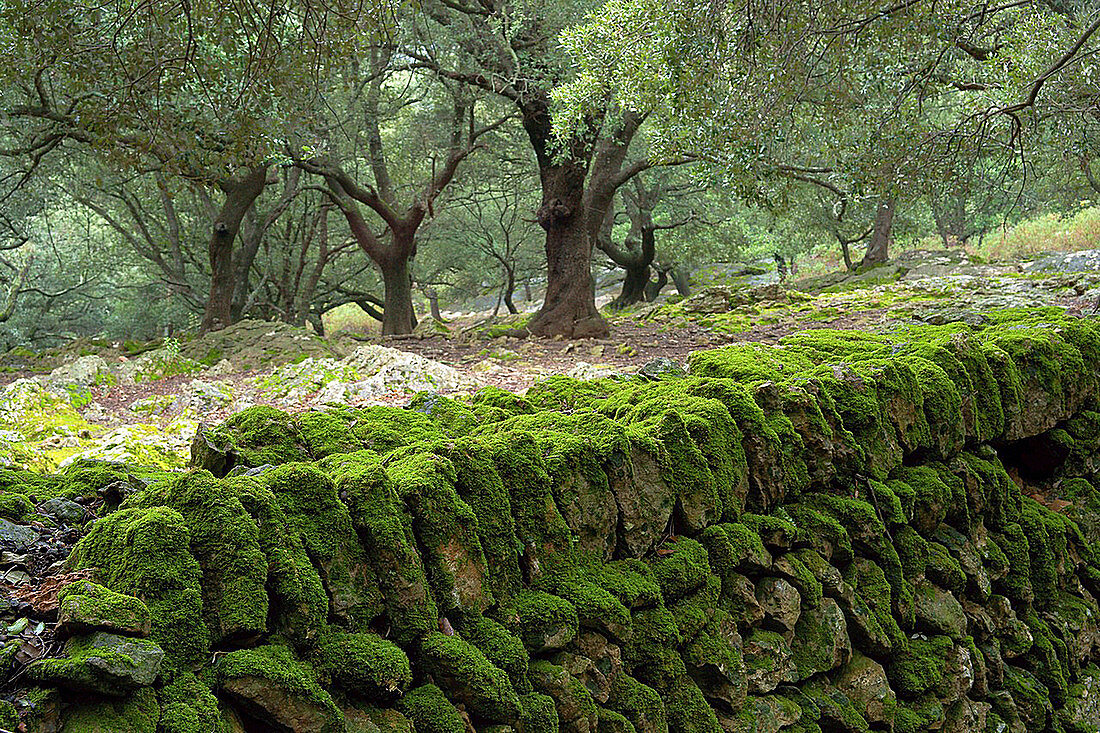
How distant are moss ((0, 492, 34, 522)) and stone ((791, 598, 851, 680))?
139 inches

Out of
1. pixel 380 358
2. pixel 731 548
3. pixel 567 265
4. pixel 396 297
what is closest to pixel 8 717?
pixel 731 548

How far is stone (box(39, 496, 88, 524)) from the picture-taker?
282 centimetres

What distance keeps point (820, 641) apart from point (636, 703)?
4.58 ft

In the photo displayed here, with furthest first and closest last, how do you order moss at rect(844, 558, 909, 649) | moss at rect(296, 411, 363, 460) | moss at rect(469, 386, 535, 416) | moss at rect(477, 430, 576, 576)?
1. moss at rect(469, 386, 535, 416)
2. moss at rect(844, 558, 909, 649)
3. moss at rect(296, 411, 363, 460)
4. moss at rect(477, 430, 576, 576)

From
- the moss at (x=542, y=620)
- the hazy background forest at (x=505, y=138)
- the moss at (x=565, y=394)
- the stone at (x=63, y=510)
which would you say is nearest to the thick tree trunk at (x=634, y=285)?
the hazy background forest at (x=505, y=138)

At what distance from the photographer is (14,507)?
2738 millimetres


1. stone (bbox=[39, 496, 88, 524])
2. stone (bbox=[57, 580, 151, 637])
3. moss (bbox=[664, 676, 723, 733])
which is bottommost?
moss (bbox=[664, 676, 723, 733])

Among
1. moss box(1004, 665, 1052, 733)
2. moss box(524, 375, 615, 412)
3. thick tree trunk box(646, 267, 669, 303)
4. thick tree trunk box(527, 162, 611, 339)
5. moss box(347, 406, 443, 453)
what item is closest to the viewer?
moss box(347, 406, 443, 453)

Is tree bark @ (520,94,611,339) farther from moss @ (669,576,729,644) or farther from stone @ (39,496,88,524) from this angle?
stone @ (39,496,88,524)

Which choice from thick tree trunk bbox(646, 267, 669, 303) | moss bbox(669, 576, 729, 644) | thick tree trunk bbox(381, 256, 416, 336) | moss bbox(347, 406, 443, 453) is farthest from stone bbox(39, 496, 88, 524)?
thick tree trunk bbox(646, 267, 669, 303)

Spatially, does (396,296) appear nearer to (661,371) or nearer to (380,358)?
(380,358)

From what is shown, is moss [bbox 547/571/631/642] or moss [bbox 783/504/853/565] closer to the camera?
moss [bbox 547/571/631/642]

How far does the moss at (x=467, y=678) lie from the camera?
2.64 m

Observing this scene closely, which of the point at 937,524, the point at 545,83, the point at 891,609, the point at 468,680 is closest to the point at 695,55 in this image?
the point at 545,83
